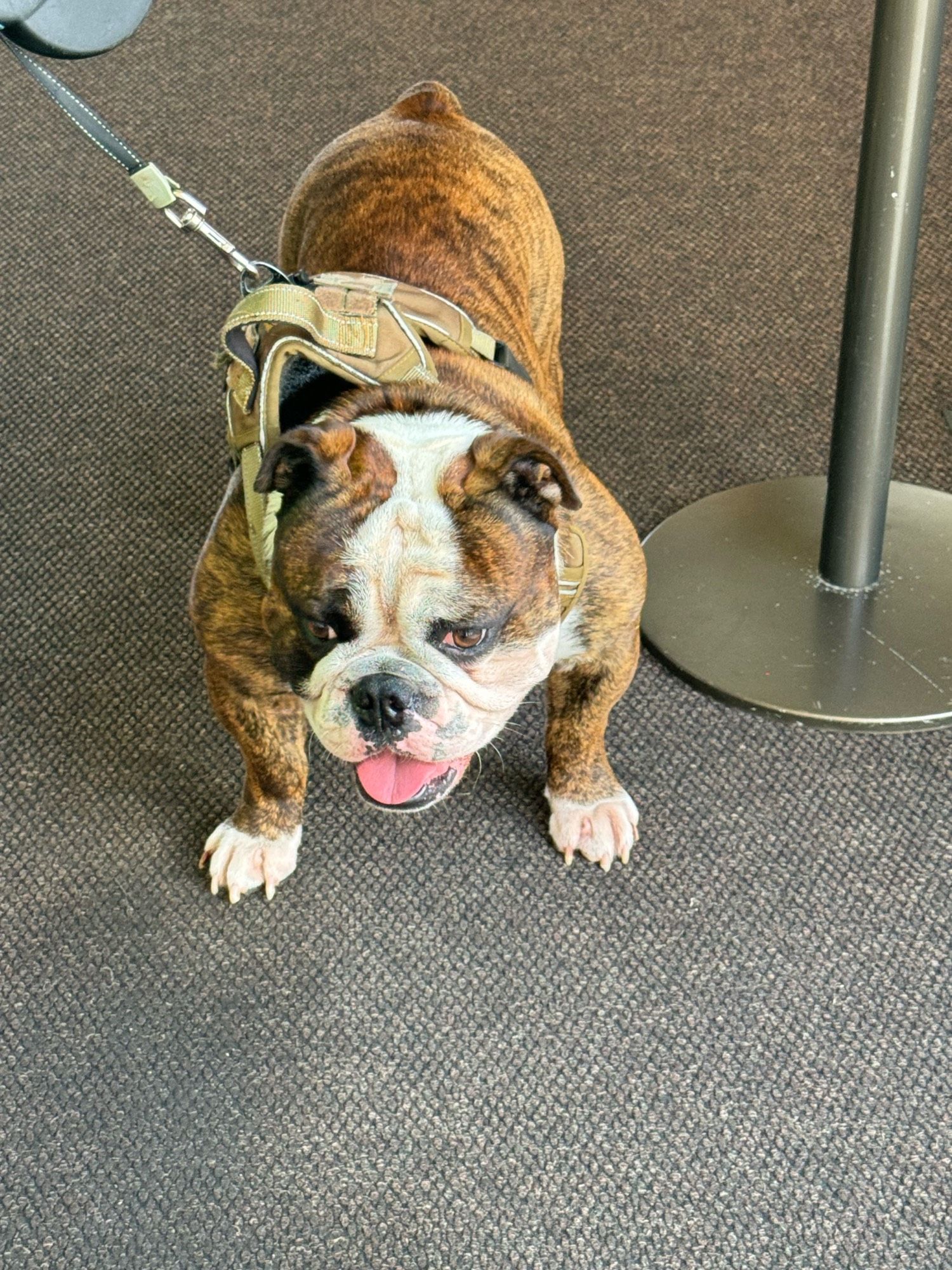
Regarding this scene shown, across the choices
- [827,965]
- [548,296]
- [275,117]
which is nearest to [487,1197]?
[827,965]

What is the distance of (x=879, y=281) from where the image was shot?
6.41 ft

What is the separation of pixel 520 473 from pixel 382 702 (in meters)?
0.28

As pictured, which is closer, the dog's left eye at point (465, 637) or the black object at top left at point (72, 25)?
the black object at top left at point (72, 25)

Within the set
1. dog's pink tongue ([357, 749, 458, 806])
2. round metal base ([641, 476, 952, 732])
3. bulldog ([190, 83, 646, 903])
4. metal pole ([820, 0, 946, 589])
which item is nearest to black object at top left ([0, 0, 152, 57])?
bulldog ([190, 83, 646, 903])

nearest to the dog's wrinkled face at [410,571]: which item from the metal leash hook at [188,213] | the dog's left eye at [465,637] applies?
the dog's left eye at [465,637]

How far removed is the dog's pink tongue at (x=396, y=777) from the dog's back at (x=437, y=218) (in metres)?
0.61

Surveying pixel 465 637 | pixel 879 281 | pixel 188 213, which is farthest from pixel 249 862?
pixel 879 281

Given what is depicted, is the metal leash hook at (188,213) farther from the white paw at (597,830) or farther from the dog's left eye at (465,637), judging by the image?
the white paw at (597,830)

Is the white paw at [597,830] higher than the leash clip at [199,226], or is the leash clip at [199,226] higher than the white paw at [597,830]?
the leash clip at [199,226]

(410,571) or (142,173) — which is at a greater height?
(142,173)

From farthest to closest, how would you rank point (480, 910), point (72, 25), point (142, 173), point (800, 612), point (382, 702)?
point (800, 612) < point (480, 910) < point (142, 173) < point (382, 702) < point (72, 25)

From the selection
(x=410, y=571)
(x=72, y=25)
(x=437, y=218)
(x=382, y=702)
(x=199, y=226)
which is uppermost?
(x=72, y=25)

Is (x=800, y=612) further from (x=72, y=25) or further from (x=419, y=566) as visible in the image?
(x=72, y=25)

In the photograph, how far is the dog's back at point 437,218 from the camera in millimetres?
1928
